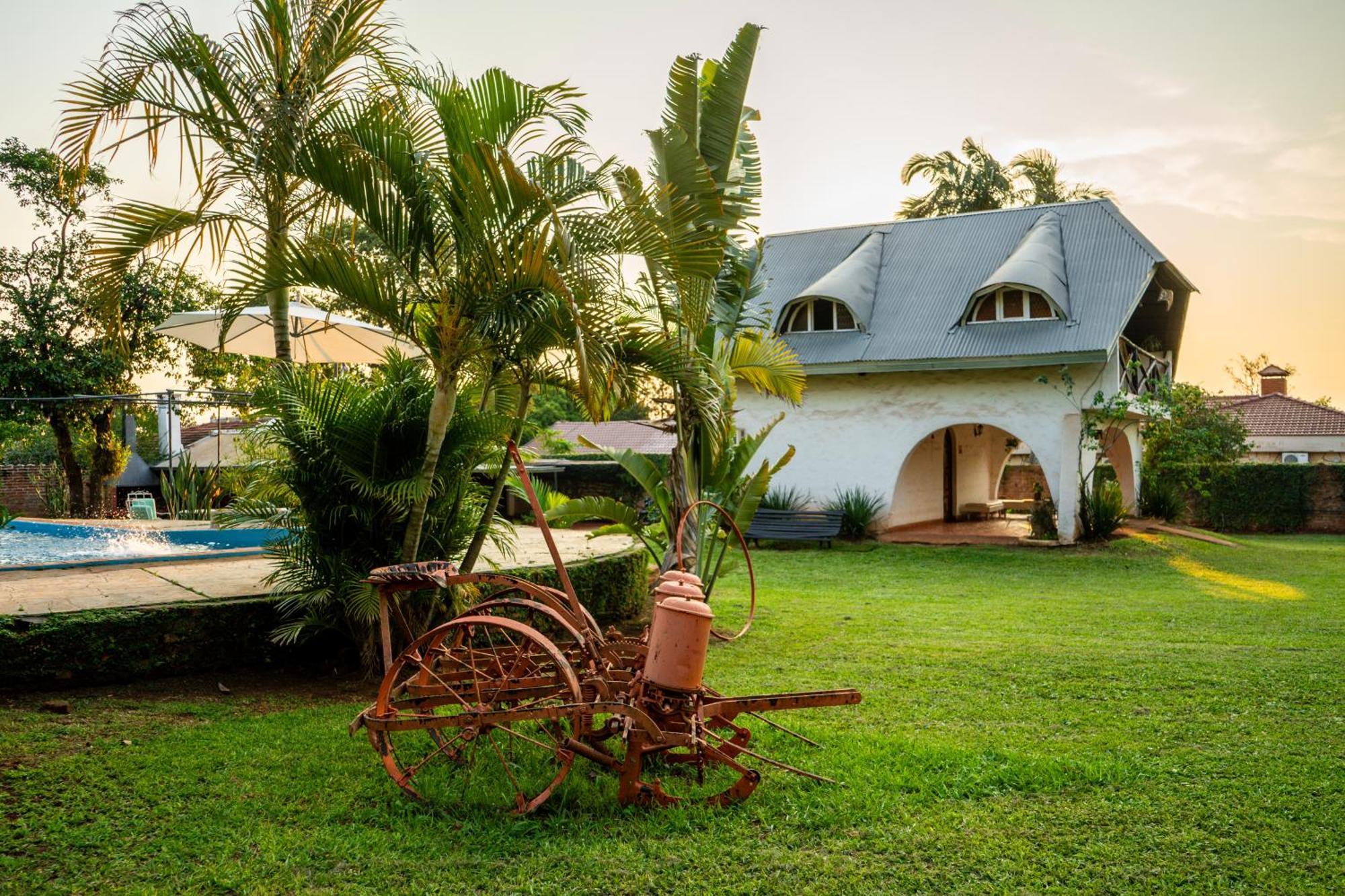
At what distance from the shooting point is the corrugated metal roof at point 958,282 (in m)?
17.8

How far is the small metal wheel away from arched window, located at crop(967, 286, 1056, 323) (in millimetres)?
15038

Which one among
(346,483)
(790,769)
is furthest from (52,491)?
(790,769)

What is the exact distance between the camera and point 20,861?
4.00 meters

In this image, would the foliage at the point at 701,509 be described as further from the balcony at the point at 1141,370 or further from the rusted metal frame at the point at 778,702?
the balcony at the point at 1141,370

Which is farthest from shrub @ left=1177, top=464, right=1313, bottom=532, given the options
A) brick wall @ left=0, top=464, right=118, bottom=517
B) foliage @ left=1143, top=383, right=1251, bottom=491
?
brick wall @ left=0, top=464, right=118, bottom=517

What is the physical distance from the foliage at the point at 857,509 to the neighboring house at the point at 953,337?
16cm

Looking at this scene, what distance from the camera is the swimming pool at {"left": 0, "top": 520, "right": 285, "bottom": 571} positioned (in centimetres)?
934

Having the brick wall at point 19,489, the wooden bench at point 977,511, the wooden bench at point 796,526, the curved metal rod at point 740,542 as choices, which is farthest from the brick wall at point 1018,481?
the curved metal rod at point 740,542

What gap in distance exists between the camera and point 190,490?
15094 mm

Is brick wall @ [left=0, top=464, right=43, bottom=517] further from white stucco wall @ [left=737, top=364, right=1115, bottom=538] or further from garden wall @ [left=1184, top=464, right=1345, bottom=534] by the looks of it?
garden wall @ [left=1184, top=464, right=1345, bottom=534]

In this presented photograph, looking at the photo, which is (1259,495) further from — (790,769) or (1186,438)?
(790,769)

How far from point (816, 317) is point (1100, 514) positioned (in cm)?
669

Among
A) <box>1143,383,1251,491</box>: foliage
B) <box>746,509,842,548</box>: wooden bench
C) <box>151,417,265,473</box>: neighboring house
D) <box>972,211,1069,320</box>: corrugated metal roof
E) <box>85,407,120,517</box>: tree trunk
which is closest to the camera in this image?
<box>972,211,1069,320</box>: corrugated metal roof

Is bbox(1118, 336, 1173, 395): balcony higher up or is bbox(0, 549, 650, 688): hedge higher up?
bbox(1118, 336, 1173, 395): balcony
